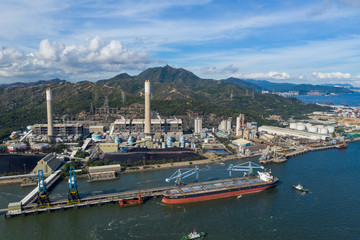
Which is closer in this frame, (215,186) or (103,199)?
(103,199)

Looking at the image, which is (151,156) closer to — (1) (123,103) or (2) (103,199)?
(2) (103,199)

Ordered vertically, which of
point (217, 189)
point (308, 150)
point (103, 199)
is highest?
point (308, 150)

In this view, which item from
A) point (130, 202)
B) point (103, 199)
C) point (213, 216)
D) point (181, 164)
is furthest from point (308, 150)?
point (103, 199)

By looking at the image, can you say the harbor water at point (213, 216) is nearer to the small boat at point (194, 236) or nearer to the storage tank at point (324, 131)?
the small boat at point (194, 236)

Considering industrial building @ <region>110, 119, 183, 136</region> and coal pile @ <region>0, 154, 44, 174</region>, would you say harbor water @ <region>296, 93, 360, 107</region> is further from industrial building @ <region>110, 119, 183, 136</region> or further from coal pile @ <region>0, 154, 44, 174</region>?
coal pile @ <region>0, 154, 44, 174</region>

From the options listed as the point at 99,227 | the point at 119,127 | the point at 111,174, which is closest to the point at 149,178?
the point at 111,174

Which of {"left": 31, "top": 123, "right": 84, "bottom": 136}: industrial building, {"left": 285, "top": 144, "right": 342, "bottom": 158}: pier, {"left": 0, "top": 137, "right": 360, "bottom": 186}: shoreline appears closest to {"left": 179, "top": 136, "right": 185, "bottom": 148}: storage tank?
{"left": 0, "top": 137, "right": 360, "bottom": 186}: shoreline
